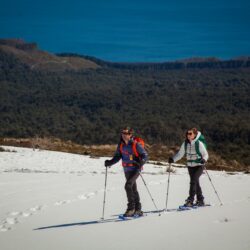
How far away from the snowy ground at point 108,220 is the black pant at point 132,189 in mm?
342

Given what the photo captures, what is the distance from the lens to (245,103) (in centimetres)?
17600

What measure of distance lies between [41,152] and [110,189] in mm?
15555

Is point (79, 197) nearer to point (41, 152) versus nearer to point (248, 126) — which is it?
point (41, 152)

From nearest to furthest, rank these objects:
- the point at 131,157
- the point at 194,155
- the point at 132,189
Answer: the point at 131,157, the point at 132,189, the point at 194,155

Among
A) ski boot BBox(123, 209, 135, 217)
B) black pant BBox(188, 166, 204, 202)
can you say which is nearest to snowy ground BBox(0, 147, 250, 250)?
ski boot BBox(123, 209, 135, 217)

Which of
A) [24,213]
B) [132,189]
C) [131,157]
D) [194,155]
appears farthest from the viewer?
[24,213]

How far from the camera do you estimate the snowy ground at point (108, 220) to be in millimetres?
7000

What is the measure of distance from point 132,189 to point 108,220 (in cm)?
75

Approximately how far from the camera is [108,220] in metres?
9.05

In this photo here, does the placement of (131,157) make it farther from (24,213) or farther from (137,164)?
(24,213)

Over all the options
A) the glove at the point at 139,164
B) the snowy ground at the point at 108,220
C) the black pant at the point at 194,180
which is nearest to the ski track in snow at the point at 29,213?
the snowy ground at the point at 108,220

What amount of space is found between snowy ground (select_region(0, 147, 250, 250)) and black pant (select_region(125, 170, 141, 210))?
342mm

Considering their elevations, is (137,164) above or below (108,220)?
above

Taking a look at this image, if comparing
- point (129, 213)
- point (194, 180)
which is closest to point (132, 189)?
point (129, 213)
